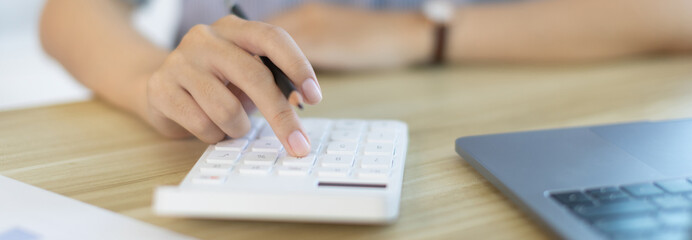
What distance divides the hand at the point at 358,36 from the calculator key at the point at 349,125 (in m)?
0.36

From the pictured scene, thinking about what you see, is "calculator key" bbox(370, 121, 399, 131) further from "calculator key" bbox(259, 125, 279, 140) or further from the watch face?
the watch face

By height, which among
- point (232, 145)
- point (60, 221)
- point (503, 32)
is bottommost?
point (60, 221)

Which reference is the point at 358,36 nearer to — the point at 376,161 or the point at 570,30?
the point at 570,30

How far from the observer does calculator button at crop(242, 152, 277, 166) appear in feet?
1.42

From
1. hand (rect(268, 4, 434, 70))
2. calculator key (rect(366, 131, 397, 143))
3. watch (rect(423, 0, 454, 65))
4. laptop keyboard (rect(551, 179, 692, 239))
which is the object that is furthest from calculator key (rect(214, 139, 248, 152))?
watch (rect(423, 0, 454, 65))

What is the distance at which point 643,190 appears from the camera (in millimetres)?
369

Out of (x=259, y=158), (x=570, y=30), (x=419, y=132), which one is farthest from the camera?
(x=570, y=30)

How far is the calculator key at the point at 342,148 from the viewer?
0.46 m

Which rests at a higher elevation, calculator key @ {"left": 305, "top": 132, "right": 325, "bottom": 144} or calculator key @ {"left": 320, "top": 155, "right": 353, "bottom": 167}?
calculator key @ {"left": 305, "top": 132, "right": 325, "bottom": 144}

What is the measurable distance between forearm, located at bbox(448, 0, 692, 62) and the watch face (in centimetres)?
2

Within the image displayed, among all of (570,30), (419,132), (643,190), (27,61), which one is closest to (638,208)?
(643,190)

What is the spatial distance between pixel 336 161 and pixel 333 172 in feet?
0.09

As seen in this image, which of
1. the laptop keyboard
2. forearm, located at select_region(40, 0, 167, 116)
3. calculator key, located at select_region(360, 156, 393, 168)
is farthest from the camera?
forearm, located at select_region(40, 0, 167, 116)

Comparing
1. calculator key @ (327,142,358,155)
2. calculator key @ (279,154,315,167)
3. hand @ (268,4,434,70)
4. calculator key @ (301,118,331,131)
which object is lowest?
calculator key @ (279,154,315,167)
